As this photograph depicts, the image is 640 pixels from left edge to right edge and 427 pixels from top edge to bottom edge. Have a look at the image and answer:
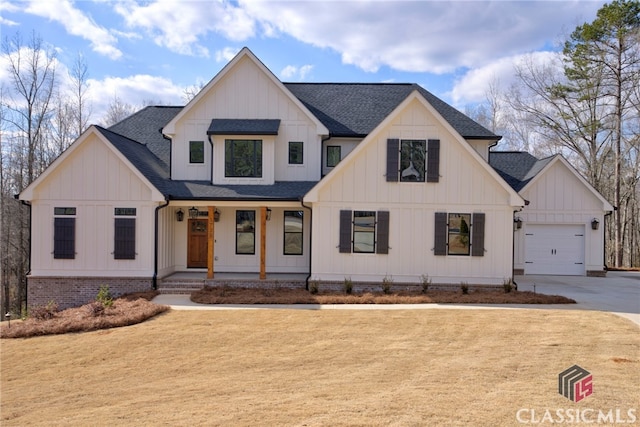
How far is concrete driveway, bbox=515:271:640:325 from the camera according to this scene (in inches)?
443

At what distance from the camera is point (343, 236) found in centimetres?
1348

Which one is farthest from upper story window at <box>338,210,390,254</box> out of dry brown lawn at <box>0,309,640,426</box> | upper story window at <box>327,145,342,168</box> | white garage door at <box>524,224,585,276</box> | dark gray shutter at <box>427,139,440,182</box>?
white garage door at <box>524,224,585,276</box>

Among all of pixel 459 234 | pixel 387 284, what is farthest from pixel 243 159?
pixel 459 234

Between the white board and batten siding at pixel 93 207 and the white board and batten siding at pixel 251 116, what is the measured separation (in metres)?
2.44

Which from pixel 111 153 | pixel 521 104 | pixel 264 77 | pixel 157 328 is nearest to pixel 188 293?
pixel 157 328

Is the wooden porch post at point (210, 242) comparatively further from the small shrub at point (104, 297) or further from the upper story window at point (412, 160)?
the upper story window at point (412, 160)

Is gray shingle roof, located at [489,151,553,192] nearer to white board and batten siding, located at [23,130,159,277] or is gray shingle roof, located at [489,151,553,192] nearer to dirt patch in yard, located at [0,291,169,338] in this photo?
white board and batten siding, located at [23,130,159,277]

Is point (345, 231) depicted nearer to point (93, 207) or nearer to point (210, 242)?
point (210, 242)

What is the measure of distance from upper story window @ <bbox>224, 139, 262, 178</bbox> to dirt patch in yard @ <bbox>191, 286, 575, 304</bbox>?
4457 mm

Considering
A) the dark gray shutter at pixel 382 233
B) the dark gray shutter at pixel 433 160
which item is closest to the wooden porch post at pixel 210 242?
the dark gray shutter at pixel 382 233

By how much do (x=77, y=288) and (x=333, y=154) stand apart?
1001cm

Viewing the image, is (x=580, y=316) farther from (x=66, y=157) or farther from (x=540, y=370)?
(x=66, y=157)

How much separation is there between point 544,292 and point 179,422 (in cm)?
1209

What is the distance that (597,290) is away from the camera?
45.8ft
